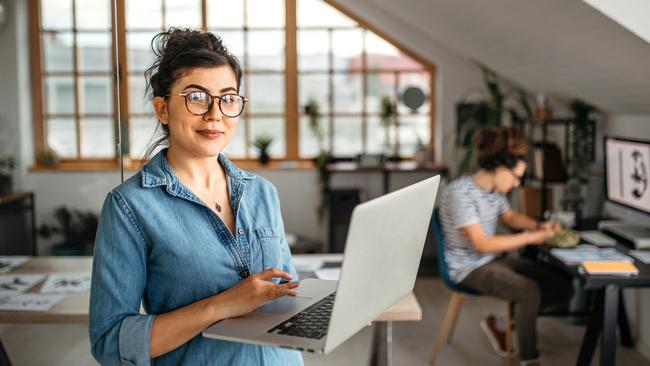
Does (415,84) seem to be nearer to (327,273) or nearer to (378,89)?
(378,89)

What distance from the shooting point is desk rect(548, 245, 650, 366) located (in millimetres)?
3043

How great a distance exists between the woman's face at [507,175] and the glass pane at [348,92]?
2730 millimetres

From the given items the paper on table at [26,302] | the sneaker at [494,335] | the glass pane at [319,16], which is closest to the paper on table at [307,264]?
the paper on table at [26,302]

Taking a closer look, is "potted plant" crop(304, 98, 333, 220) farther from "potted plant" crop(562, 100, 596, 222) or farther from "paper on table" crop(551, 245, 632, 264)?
"paper on table" crop(551, 245, 632, 264)

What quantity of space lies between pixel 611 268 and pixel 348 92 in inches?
141

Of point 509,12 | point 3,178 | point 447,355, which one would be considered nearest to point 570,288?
point 447,355

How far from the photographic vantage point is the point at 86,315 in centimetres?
219

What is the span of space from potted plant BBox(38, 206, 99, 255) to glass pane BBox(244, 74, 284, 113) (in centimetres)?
329

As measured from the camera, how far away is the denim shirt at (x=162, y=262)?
3.99 ft

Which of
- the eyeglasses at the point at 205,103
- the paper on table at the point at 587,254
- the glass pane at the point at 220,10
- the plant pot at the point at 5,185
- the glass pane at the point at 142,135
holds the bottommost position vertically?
the paper on table at the point at 587,254

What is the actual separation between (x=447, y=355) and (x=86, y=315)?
2390 millimetres

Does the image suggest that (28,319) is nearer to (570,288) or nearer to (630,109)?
(570,288)

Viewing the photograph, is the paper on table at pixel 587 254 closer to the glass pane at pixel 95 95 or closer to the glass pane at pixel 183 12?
the glass pane at pixel 183 12

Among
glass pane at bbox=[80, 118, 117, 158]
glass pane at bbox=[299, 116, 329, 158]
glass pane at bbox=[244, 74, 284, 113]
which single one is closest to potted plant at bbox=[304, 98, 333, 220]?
glass pane at bbox=[299, 116, 329, 158]
